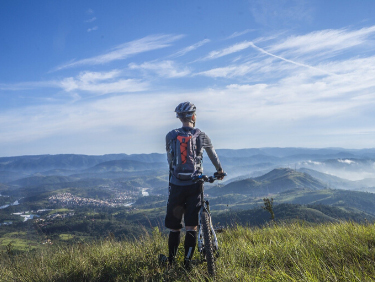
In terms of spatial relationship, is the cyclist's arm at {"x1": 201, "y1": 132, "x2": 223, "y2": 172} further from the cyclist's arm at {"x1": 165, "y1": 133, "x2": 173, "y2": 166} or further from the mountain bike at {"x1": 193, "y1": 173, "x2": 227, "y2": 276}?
the cyclist's arm at {"x1": 165, "y1": 133, "x2": 173, "y2": 166}

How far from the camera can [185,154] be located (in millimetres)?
4414

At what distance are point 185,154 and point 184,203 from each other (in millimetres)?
912

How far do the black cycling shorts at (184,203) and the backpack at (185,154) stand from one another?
0.22 m

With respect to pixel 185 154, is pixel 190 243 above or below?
below

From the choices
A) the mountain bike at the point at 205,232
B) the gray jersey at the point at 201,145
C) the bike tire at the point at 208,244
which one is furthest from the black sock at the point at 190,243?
the gray jersey at the point at 201,145

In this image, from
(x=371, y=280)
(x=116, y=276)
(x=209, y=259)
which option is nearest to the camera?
(x=371, y=280)

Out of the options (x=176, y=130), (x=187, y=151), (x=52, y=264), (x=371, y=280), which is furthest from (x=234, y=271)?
(x=52, y=264)

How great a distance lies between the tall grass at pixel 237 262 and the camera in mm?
3213

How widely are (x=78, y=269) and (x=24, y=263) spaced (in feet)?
5.17

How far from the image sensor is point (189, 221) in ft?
14.4

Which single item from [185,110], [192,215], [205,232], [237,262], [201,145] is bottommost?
[237,262]

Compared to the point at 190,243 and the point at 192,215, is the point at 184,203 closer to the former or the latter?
the point at 192,215

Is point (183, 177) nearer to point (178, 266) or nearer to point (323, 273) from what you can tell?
point (178, 266)

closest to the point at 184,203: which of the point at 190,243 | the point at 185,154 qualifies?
the point at 190,243
